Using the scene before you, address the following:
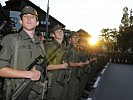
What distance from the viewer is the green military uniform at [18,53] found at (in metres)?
3.44

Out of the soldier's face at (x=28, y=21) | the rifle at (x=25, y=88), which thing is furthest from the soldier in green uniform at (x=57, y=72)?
the rifle at (x=25, y=88)

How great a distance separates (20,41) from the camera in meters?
3.56

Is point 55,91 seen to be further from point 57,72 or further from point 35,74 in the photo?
point 35,74

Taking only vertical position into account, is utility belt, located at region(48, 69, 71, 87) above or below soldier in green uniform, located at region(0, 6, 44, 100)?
below

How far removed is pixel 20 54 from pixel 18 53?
3 cm

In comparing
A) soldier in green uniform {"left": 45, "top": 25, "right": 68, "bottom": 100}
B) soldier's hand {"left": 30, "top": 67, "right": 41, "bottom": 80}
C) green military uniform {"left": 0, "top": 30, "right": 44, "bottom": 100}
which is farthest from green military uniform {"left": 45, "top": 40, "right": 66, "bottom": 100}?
soldier's hand {"left": 30, "top": 67, "right": 41, "bottom": 80}

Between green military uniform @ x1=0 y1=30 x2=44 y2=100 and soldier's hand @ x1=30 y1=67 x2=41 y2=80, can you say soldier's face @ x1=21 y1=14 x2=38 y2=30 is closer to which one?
green military uniform @ x1=0 y1=30 x2=44 y2=100

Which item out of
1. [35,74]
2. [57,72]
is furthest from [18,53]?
[57,72]

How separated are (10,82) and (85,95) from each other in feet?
22.5

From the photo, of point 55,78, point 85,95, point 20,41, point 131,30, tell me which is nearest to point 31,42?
point 20,41

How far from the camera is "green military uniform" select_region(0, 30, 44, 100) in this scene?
3439 millimetres

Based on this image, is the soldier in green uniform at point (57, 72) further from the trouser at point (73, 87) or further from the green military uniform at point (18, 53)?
the green military uniform at point (18, 53)

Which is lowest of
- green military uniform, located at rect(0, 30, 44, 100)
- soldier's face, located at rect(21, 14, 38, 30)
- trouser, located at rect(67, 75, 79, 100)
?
trouser, located at rect(67, 75, 79, 100)

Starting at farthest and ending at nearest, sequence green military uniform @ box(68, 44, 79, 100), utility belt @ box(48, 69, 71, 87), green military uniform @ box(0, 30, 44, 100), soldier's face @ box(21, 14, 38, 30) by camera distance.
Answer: green military uniform @ box(68, 44, 79, 100) < utility belt @ box(48, 69, 71, 87) < soldier's face @ box(21, 14, 38, 30) < green military uniform @ box(0, 30, 44, 100)
